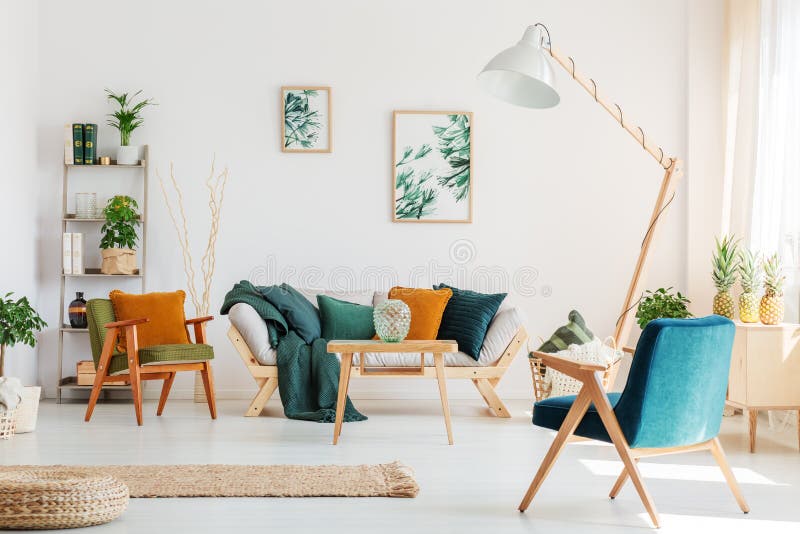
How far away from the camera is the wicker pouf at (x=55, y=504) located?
2.79 meters

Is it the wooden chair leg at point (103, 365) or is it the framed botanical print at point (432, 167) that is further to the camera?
the framed botanical print at point (432, 167)

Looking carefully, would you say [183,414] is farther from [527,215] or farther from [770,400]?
[770,400]

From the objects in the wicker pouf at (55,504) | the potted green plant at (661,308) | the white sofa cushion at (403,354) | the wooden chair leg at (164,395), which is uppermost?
the potted green plant at (661,308)

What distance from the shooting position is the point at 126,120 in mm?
5867

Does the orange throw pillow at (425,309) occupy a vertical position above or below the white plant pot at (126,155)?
below

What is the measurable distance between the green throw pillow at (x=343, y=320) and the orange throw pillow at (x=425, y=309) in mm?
270

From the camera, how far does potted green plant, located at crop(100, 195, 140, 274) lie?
5.76 metres

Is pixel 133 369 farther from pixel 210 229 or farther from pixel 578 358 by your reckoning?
pixel 578 358

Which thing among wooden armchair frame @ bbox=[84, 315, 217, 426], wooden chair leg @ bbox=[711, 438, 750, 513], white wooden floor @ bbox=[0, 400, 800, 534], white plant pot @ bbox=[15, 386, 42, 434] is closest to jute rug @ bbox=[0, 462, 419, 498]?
white wooden floor @ bbox=[0, 400, 800, 534]

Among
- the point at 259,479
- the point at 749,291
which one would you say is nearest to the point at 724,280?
the point at 749,291

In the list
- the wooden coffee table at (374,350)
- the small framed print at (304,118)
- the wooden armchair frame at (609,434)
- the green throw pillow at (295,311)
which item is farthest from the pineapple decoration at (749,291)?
the small framed print at (304,118)

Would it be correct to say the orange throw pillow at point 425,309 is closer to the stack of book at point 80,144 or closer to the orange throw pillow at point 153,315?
the orange throw pillow at point 153,315

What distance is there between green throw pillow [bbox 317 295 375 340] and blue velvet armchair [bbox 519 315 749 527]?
2.66 meters

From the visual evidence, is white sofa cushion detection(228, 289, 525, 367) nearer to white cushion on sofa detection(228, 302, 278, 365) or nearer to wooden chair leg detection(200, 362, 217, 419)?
white cushion on sofa detection(228, 302, 278, 365)
